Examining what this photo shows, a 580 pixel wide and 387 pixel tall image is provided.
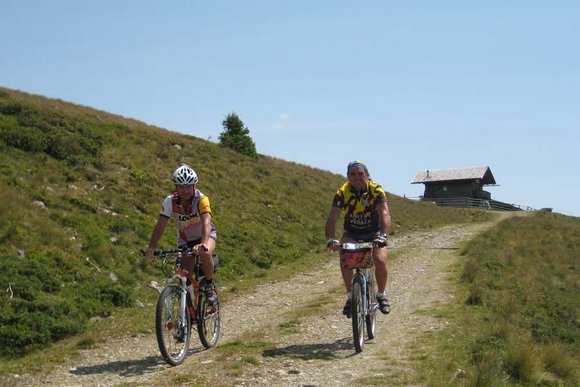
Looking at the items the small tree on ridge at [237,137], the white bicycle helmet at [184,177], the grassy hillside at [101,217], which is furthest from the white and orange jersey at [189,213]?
the small tree on ridge at [237,137]

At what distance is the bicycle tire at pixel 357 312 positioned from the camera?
8.05 metres

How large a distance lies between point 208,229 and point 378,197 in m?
2.63

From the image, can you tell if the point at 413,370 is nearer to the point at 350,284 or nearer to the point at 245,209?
the point at 350,284

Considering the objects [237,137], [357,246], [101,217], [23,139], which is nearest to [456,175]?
[237,137]

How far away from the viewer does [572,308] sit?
14.8m

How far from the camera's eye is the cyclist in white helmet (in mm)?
7895

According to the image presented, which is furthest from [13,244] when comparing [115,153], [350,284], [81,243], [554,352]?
[115,153]

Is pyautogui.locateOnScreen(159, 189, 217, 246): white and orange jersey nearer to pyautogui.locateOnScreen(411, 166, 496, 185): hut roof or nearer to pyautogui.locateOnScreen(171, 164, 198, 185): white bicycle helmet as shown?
pyautogui.locateOnScreen(171, 164, 198, 185): white bicycle helmet

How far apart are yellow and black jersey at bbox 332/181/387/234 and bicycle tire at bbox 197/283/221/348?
233 cm

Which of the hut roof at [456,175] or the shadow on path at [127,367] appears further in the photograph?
the hut roof at [456,175]

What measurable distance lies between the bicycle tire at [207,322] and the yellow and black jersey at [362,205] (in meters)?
2.33

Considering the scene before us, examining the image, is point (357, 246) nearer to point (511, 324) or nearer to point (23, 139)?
point (511, 324)

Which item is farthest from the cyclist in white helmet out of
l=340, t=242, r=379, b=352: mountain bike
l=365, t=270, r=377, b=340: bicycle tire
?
l=365, t=270, r=377, b=340: bicycle tire

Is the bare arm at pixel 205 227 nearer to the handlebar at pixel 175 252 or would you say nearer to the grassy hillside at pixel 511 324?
the handlebar at pixel 175 252
